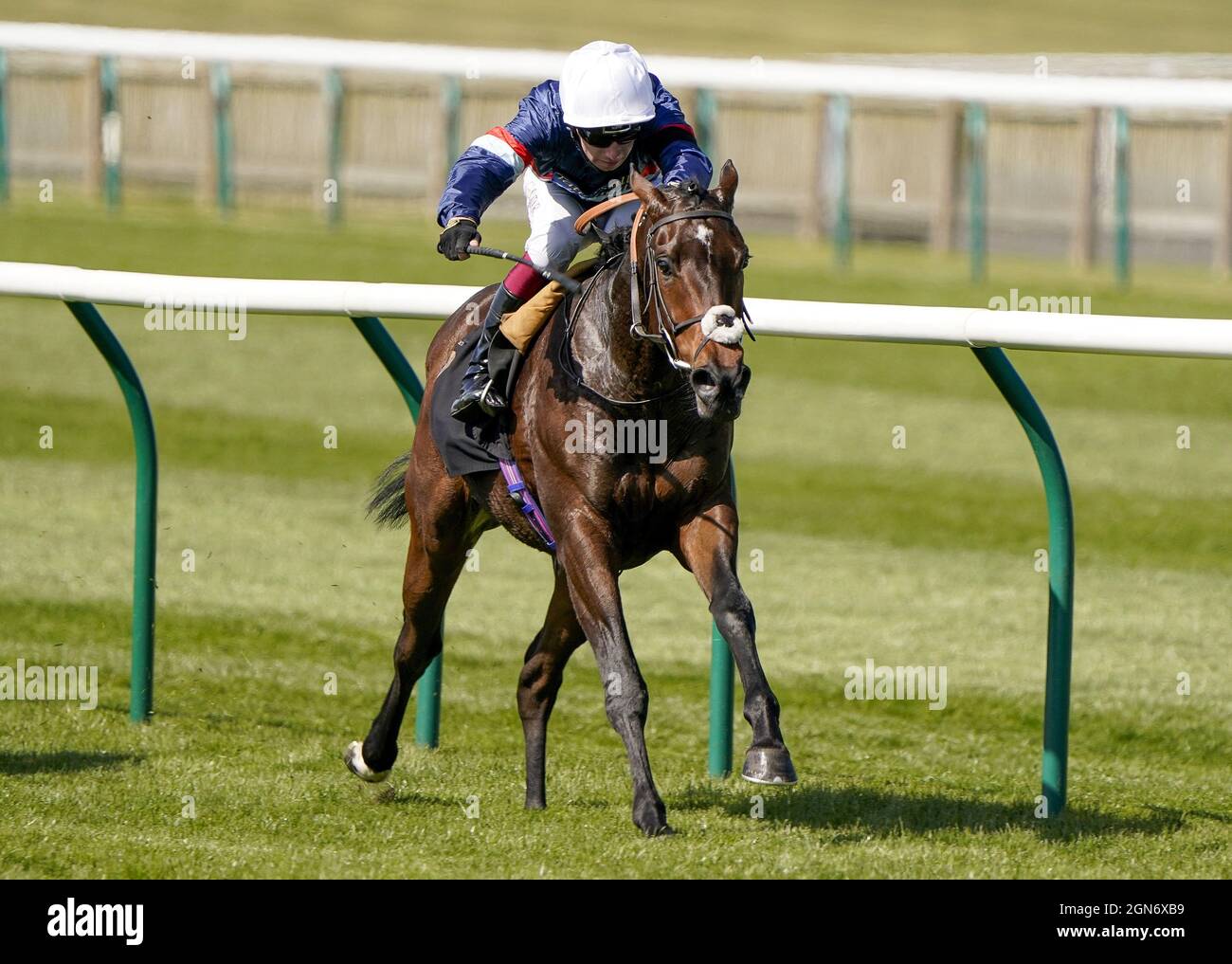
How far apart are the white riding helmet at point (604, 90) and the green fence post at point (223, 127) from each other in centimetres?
1852

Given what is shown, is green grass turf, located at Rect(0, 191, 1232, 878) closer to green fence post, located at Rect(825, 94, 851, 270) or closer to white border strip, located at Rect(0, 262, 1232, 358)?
white border strip, located at Rect(0, 262, 1232, 358)

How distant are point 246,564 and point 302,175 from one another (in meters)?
15.1

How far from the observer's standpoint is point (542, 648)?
5.60 m

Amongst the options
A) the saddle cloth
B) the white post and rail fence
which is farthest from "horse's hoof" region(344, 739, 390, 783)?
the saddle cloth

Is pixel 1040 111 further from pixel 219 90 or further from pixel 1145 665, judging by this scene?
pixel 1145 665

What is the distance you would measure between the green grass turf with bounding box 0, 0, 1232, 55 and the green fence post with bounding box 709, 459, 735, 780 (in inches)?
1243

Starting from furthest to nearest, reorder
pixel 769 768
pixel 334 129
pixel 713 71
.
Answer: pixel 334 129
pixel 713 71
pixel 769 768

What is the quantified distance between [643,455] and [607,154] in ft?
2.75

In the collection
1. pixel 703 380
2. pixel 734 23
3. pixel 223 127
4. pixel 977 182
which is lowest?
pixel 703 380

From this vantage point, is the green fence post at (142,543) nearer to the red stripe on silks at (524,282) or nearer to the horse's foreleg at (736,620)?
the red stripe on silks at (524,282)

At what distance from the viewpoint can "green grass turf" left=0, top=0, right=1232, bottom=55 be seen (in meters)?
37.4

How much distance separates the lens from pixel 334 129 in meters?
22.6

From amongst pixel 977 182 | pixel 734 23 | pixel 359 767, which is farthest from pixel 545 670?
pixel 734 23

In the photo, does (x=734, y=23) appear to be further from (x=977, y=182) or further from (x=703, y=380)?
(x=703, y=380)
